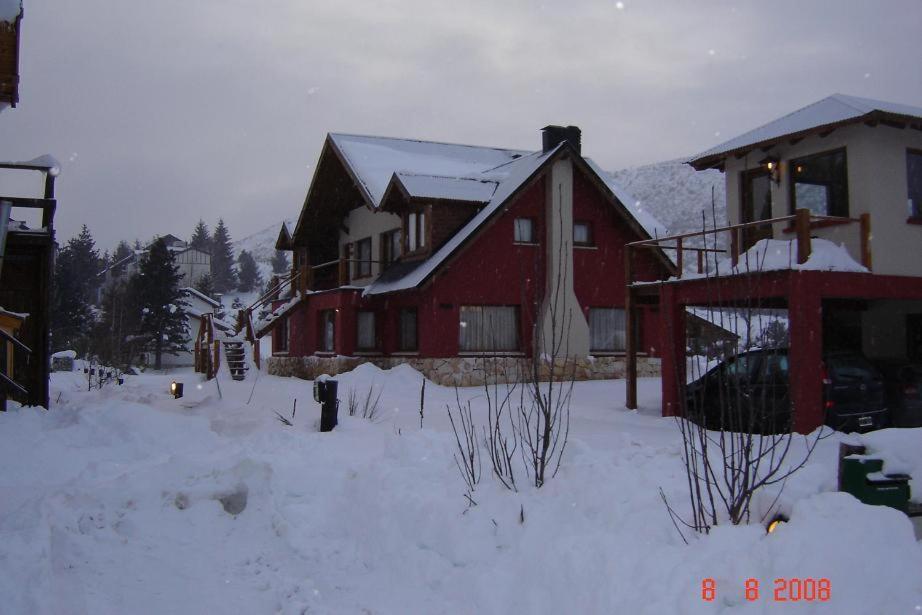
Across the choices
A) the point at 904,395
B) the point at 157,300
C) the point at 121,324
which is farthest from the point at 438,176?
the point at 157,300

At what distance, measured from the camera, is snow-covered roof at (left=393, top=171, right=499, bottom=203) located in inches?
893

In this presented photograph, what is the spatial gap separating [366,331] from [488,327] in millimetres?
4834

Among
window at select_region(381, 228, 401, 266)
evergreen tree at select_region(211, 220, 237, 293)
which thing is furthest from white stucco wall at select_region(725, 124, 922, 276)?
evergreen tree at select_region(211, 220, 237, 293)

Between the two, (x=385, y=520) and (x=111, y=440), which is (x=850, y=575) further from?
(x=111, y=440)

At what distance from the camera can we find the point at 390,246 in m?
26.1

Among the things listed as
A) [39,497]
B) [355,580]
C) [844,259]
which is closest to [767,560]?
[355,580]

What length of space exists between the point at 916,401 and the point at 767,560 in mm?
8815

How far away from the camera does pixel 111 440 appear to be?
32.3 ft

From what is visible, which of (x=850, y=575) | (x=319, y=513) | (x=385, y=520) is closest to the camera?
(x=850, y=575)

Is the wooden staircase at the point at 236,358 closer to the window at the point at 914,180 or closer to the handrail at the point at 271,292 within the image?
the handrail at the point at 271,292

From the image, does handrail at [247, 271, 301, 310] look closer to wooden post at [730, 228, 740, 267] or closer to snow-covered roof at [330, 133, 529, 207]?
snow-covered roof at [330, 133, 529, 207]

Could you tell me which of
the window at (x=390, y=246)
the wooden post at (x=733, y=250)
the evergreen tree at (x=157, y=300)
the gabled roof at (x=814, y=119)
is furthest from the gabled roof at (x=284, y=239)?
the wooden post at (x=733, y=250)

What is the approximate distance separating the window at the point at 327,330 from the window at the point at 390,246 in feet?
8.73

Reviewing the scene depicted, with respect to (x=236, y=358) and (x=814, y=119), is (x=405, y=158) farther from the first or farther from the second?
(x=814, y=119)
